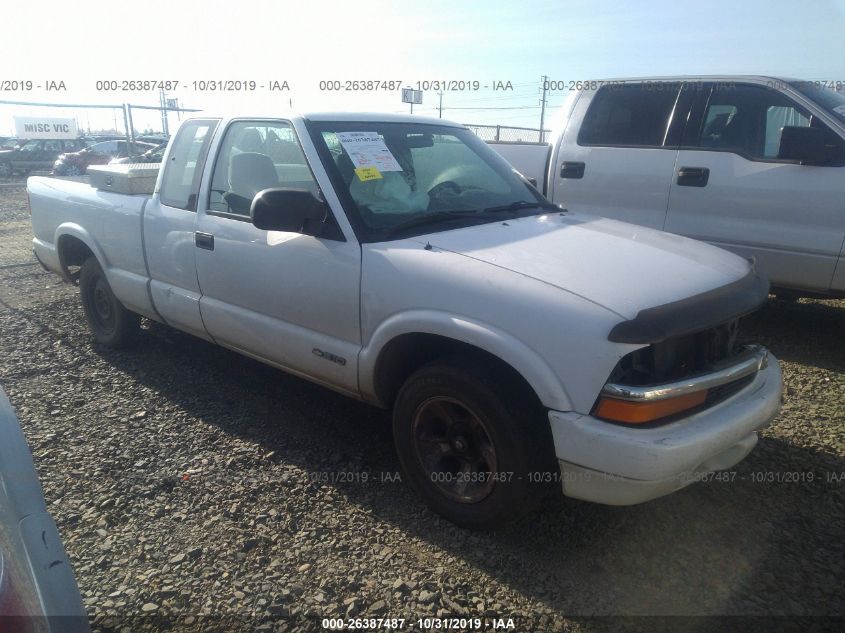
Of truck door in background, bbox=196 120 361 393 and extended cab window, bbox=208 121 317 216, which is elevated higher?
extended cab window, bbox=208 121 317 216

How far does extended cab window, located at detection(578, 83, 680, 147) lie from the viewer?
535cm

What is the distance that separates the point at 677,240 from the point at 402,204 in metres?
1.42

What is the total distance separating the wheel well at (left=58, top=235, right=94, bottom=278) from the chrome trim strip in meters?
4.41

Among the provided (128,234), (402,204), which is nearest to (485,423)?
(402,204)

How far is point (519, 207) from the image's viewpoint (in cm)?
359

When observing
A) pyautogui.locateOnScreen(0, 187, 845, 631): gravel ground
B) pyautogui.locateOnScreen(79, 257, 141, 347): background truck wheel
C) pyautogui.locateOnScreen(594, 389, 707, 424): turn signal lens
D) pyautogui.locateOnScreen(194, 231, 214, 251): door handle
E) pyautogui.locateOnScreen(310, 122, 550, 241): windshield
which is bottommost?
pyautogui.locateOnScreen(0, 187, 845, 631): gravel ground

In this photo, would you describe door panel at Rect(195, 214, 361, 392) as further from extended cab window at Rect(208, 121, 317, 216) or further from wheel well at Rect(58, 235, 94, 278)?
wheel well at Rect(58, 235, 94, 278)

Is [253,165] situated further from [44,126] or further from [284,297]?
[44,126]

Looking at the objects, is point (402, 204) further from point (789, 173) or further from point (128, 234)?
point (789, 173)

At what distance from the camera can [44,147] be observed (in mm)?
22469

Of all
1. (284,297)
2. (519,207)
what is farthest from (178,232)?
(519,207)

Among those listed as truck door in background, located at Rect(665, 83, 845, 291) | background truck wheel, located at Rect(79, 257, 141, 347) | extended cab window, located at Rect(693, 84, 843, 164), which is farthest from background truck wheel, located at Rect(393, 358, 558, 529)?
extended cab window, located at Rect(693, 84, 843, 164)

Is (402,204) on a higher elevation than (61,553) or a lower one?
higher

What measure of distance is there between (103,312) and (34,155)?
68.5 feet
